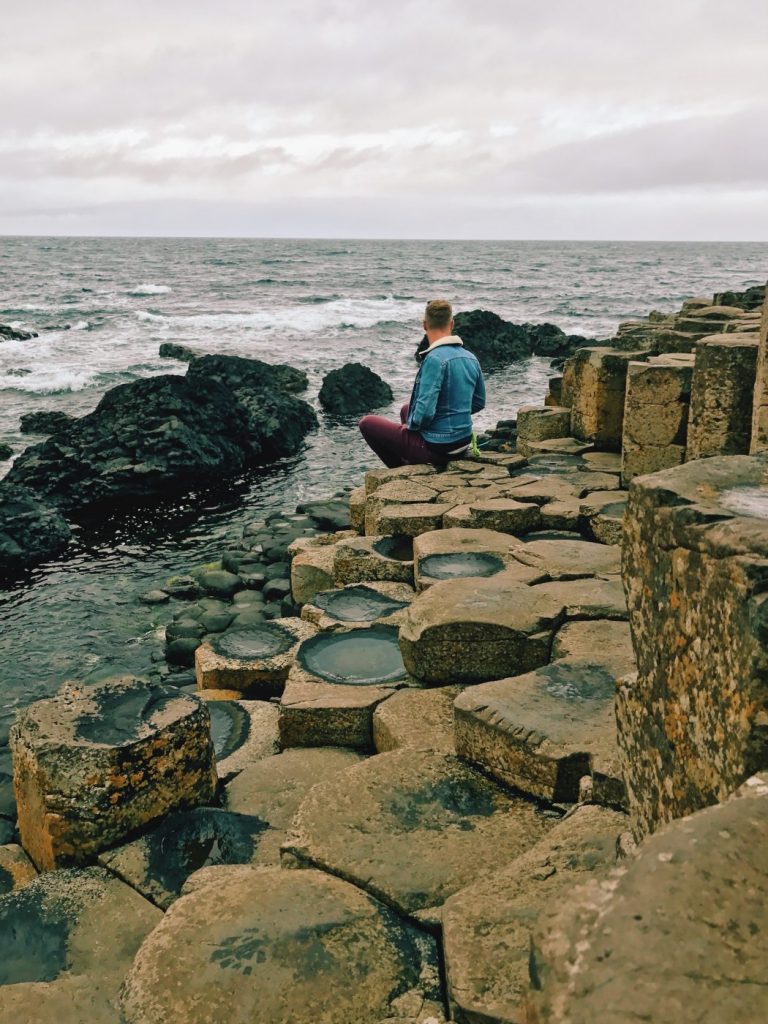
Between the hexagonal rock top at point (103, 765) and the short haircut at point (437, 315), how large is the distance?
4.36m

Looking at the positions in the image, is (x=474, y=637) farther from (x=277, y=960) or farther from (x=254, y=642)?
(x=254, y=642)

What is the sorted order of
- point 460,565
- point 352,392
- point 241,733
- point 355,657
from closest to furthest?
1. point 241,733
2. point 355,657
3. point 460,565
4. point 352,392

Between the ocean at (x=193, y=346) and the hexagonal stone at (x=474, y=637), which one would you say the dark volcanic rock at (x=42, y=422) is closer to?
the ocean at (x=193, y=346)

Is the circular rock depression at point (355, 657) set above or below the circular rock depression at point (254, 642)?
above

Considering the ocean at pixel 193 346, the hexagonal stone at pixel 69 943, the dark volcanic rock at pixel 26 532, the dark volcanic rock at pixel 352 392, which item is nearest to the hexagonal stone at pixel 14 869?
the hexagonal stone at pixel 69 943

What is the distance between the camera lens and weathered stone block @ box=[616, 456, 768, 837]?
1383 millimetres

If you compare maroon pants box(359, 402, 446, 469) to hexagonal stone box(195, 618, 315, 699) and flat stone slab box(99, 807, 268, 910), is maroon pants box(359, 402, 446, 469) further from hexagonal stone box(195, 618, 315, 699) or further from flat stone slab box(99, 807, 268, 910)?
flat stone slab box(99, 807, 268, 910)

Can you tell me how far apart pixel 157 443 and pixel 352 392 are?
6186 mm

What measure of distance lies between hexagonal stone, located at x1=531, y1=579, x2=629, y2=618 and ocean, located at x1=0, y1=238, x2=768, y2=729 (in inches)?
134

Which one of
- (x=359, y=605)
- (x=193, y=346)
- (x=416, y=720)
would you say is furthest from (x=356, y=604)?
(x=193, y=346)

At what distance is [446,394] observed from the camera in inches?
269

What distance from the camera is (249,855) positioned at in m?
2.73

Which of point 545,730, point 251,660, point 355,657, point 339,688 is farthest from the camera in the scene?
point 251,660

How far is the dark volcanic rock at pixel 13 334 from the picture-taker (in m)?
27.6
